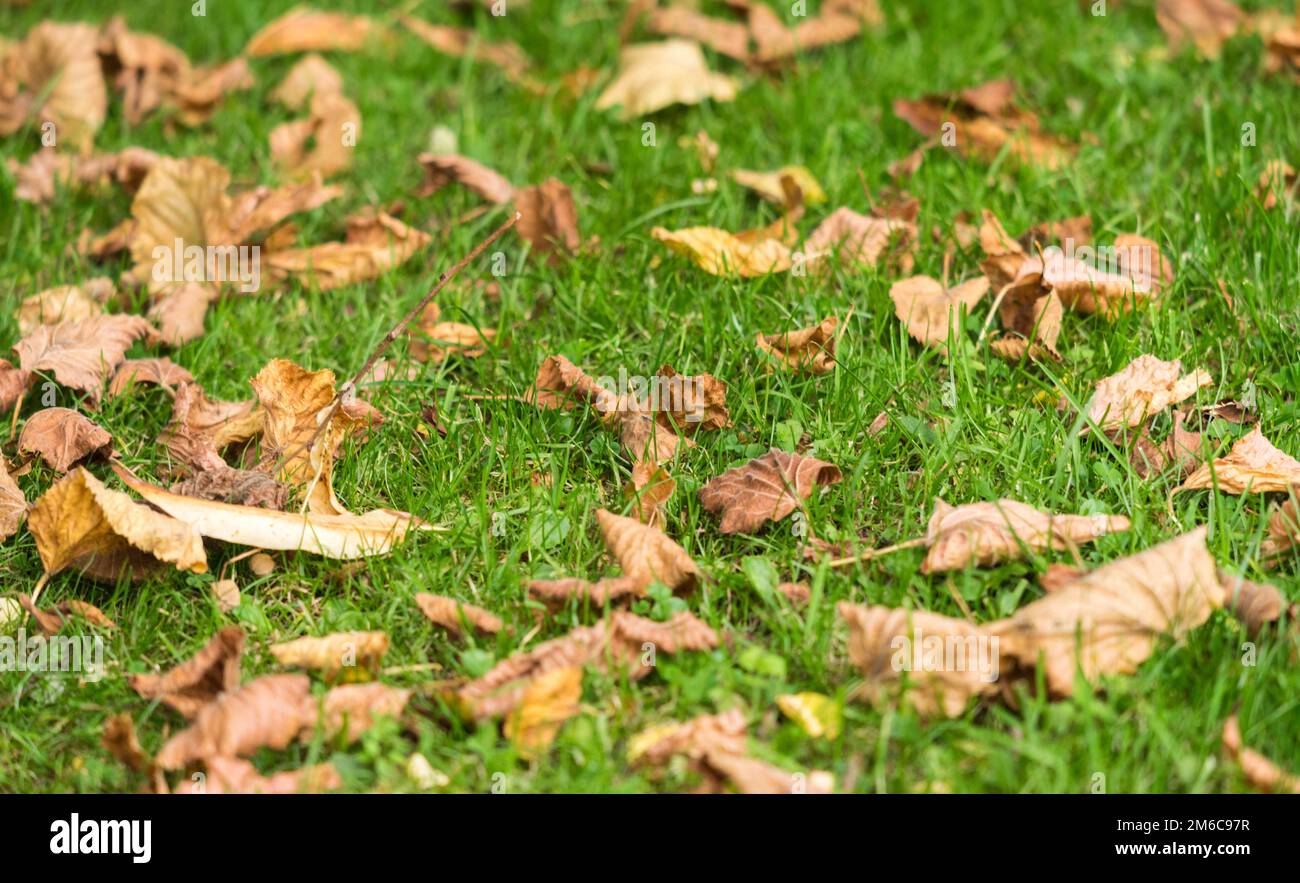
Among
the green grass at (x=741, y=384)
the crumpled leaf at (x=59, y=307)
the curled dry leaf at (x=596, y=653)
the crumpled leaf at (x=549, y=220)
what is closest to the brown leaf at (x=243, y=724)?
the green grass at (x=741, y=384)

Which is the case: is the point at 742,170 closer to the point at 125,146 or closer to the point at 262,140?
the point at 262,140

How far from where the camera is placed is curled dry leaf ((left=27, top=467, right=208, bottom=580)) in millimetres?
2715

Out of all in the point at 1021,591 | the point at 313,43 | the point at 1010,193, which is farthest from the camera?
the point at 313,43

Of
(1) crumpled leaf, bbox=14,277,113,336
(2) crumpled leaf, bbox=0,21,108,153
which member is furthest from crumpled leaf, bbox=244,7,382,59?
(1) crumpled leaf, bbox=14,277,113,336

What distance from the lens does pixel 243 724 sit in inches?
94.0

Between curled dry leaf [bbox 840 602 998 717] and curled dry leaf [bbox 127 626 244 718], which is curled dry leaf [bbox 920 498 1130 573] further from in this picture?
curled dry leaf [bbox 127 626 244 718]

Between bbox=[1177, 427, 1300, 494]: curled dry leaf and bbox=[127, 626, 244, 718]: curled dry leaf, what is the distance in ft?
6.33

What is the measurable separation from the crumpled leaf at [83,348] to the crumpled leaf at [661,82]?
1.71 metres

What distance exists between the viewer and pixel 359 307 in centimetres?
366

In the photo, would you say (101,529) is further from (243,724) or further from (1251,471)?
(1251,471)

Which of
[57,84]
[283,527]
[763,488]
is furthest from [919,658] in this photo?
[57,84]
